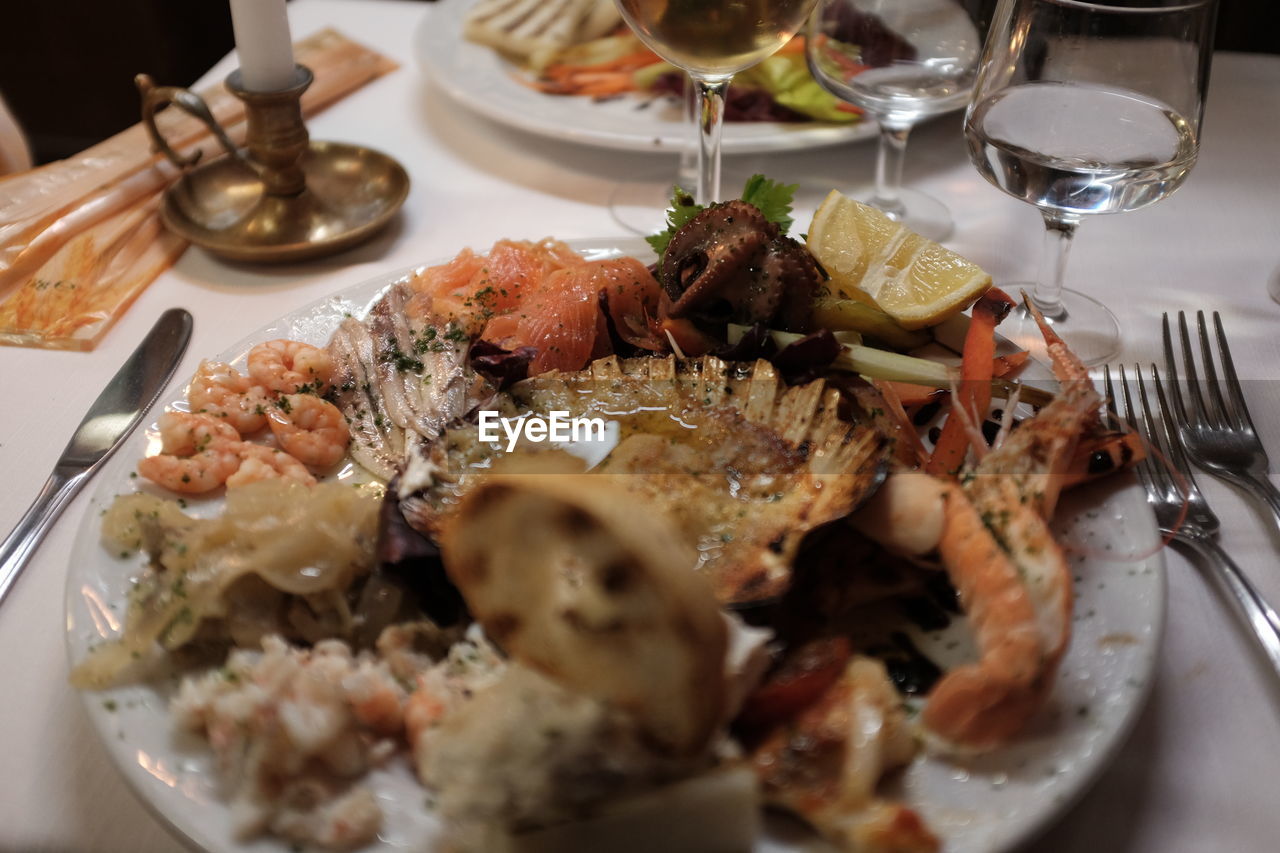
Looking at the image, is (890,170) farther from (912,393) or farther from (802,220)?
(912,393)

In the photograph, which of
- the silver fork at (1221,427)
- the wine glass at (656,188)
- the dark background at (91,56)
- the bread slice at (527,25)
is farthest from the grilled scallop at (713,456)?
the dark background at (91,56)

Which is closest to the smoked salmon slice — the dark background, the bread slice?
the bread slice

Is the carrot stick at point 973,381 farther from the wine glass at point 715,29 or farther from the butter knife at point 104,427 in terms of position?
the butter knife at point 104,427

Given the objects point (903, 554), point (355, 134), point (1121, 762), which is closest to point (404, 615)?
point (903, 554)

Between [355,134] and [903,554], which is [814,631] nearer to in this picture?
[903,554]

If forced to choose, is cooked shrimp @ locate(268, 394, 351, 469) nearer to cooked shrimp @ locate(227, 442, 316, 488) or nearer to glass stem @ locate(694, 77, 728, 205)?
cooked shrimp @ locate(227, 442, 316, 488)

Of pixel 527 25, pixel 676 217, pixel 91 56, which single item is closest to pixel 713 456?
pixel 676 217
